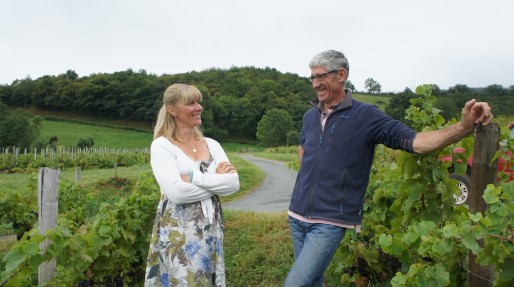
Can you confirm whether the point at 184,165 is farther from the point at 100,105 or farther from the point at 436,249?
the point at 100,105

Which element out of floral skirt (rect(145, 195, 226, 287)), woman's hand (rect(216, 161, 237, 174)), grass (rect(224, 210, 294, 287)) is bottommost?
grass (rect(224, 210, 294, 287))

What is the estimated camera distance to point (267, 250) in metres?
6.29

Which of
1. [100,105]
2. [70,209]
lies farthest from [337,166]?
[100,105]

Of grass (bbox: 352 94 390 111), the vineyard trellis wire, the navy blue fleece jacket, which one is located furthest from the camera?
grass (bbox: 352 94 390 111)

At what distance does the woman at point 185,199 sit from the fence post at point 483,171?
156 cm

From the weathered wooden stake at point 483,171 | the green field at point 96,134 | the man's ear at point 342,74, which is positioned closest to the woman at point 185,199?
the man's ear at point 342,74

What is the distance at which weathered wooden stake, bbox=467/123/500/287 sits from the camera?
7.69 ft

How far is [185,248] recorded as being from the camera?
10.2 ft

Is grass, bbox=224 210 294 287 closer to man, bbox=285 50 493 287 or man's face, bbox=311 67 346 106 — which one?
man, bbox=285 50 493 287

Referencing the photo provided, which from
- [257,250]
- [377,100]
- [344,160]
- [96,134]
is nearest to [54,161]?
[257,250]

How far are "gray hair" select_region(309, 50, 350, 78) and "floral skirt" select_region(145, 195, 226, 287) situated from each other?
120 centimetres

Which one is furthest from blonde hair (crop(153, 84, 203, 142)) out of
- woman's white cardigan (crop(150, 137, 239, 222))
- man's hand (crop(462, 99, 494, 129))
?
man's hand (crop(462, 99, 494, 129))

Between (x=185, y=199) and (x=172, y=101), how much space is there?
2.33 ft

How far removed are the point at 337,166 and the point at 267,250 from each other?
373cm
